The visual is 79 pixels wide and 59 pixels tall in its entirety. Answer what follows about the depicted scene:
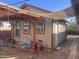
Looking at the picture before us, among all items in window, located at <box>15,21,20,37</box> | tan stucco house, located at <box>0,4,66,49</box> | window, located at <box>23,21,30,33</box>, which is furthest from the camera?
window, located at <box>15,21,20,37</box>

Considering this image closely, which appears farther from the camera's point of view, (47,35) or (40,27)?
(40,27)

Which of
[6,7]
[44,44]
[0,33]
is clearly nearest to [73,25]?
[0,33]

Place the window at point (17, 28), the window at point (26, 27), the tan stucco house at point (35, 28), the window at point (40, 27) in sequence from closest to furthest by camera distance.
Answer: the tan stucco house at point (35, 28), the window at point (40, 27), the window at point (26, 27), the window at point (17, 28)

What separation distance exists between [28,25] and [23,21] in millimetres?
696

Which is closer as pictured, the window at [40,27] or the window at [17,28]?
the window at [40,27]

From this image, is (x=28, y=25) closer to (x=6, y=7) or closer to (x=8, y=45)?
(x=8, y=45)

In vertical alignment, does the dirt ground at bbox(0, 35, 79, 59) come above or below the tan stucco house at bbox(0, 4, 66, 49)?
below

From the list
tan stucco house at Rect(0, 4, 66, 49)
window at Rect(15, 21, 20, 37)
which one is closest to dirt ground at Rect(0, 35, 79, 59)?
tan stucco house at Rect(0, 4, 66, 49)

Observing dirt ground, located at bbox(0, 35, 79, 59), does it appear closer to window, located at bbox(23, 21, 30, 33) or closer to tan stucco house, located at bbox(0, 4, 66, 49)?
tan stucco house, located at bbox(0, 4, 66, 49)

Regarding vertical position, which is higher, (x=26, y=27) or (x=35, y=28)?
(x=26, y=27)

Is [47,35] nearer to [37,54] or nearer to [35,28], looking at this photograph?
[35,28]

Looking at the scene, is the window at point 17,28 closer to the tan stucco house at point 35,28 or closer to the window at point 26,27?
the tan stucco house at point 35,28

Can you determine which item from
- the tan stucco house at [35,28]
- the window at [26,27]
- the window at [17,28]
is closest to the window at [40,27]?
the tan stucco house at [35,28]

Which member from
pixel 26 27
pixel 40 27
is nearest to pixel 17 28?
pixel 26 27
